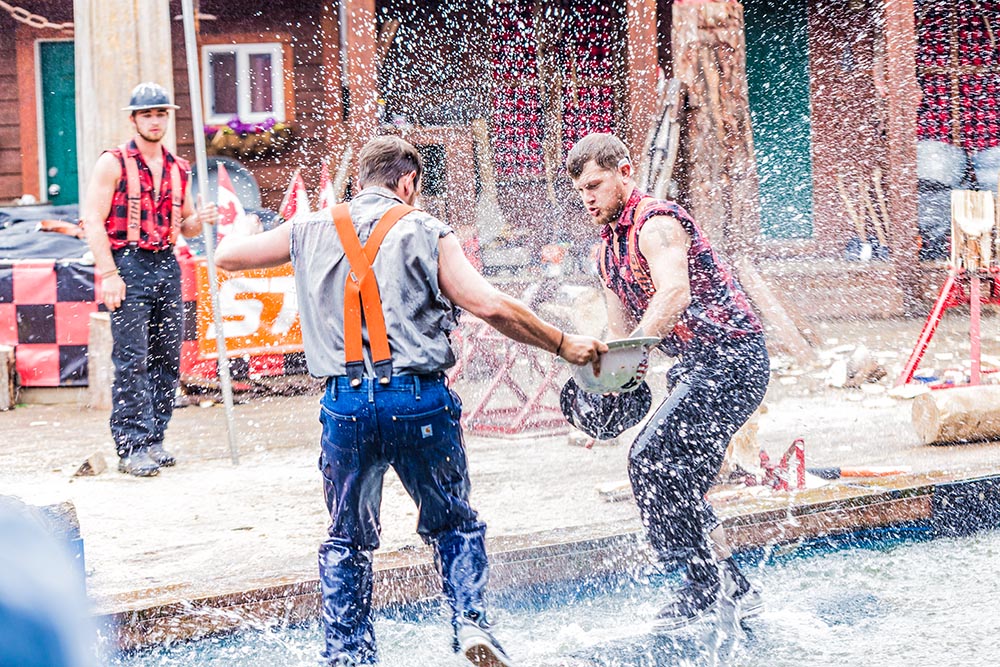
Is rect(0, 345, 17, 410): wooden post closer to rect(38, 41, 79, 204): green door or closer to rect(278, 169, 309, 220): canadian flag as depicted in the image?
rect(278, 169, 309, 220): canadian flag

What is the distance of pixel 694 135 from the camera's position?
940cm

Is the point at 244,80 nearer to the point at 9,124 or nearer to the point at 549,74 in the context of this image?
the point at 9,124

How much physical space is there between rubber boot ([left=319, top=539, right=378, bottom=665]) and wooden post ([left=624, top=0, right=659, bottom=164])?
7.17m

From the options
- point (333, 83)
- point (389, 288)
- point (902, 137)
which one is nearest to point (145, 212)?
point (389, 288)

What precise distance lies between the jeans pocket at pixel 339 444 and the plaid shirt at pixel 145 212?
3.24 metres

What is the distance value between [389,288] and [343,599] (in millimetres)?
950

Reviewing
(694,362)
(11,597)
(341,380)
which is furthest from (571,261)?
(11,597)

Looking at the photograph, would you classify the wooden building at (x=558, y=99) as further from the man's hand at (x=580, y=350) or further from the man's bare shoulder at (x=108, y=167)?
the man's hand at (x=580, y=350)

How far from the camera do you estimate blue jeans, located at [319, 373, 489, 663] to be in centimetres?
346

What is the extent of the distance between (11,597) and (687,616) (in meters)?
3.15

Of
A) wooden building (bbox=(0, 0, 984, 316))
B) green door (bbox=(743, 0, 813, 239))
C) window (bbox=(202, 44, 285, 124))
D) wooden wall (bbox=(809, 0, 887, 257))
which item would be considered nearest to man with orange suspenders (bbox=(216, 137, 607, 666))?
wooden building (bbox=(0, 0, 984, 316))

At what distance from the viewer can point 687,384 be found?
4.12 m

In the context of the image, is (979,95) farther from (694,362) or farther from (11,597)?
(11,597)

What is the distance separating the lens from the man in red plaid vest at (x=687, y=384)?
13.1 feet
